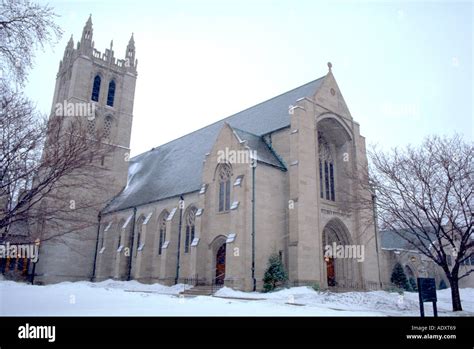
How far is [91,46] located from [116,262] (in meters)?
26.9

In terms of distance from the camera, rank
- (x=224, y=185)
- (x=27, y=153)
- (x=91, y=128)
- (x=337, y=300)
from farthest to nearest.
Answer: (x=91, y=128) → (x=224, y=185) → (x=337, y=300) → (x=27, y=153)

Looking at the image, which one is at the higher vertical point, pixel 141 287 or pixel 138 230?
pixel 138 230

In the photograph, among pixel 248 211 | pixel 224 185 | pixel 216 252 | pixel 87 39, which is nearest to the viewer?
pixel 248 211

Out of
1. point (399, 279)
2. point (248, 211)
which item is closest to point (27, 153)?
point (248, 211)

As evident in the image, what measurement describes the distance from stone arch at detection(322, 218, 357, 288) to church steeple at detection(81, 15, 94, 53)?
117 feet

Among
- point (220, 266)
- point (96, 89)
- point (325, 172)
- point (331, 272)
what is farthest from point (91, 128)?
point (331, 272)

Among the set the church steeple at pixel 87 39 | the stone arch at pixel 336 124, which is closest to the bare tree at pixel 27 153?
the stone arch at pixel 336 124

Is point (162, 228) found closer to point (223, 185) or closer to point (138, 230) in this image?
point (138, 230)

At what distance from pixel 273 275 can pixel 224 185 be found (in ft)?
23.8

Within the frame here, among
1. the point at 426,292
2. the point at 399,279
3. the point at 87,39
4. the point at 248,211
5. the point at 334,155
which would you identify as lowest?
the point at 399,279

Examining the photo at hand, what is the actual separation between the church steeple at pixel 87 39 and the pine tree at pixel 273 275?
35958 mm

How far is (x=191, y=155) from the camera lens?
36.9 m

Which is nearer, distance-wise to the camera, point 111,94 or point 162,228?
point 162,228
